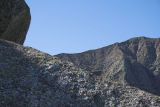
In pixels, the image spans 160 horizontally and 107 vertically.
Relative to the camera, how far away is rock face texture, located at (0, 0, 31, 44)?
78.4 ft

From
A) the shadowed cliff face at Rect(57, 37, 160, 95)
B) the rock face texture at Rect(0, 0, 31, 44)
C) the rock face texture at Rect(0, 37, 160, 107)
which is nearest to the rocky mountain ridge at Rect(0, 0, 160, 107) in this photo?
the rock face texture at Rect(0, 37, 160, 107)

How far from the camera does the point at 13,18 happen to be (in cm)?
2433

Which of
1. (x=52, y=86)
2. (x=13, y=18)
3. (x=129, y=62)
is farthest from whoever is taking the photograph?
(x=129, y=62)

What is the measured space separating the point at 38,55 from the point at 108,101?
5.64 meters

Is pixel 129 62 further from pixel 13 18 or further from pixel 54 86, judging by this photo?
pixel 54 86

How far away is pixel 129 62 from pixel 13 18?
77.4 meters

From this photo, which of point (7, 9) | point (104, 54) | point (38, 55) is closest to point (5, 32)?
point (7, 9)

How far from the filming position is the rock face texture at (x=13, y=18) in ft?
78.4

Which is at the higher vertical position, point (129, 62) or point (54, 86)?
point (129, 62)

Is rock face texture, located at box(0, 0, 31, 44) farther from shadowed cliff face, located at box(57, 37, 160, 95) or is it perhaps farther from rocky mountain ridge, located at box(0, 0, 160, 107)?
shadowed cliff face, located at box(57, 37, 160, 95)

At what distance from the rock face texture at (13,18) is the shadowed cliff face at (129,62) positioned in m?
58.3

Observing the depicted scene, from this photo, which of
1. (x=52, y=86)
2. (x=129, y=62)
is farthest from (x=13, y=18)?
(x=129, y=62)

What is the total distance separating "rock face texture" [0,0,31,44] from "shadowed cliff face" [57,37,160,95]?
191 feet

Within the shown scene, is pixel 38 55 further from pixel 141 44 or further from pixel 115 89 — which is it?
pixel 141 44
